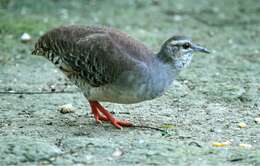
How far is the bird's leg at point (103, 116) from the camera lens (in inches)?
223

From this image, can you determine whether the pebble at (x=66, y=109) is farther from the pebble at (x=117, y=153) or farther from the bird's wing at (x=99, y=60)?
the pebble at (x=117, y=153)

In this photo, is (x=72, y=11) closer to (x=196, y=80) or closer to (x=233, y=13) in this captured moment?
(x=233, y=13)

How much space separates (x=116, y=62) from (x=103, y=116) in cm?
84

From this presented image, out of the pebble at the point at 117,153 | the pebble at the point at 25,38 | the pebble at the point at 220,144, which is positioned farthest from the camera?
the pebble at the point at 25,38

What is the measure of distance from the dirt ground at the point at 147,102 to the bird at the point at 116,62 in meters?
0.38

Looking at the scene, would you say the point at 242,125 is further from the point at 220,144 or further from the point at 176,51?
the point at 176,51

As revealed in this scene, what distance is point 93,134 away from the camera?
17.8 feet

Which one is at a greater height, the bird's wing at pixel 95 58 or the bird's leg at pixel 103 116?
the bird's wing at pixel 95 58

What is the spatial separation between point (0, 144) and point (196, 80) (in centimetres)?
313

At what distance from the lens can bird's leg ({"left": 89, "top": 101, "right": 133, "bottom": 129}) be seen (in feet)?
18.6

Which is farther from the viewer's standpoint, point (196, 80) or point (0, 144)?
point (196, 80)

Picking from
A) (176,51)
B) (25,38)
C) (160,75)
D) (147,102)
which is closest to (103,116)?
(147,102)

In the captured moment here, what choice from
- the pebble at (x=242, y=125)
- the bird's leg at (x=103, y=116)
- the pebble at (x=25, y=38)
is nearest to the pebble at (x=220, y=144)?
the pebble at (x=242, y=125)

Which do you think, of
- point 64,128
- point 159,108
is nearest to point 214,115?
point 159,108
